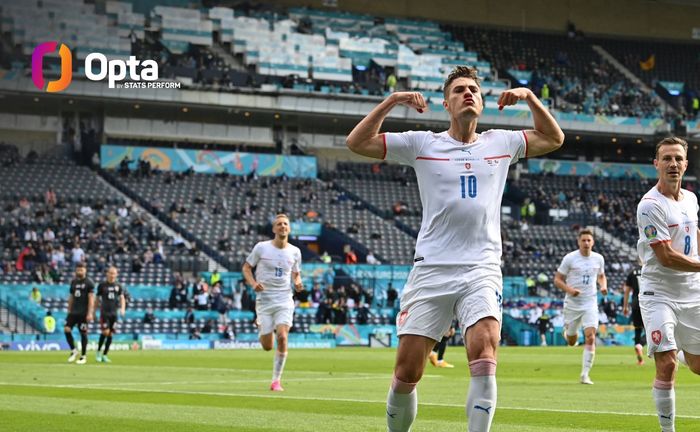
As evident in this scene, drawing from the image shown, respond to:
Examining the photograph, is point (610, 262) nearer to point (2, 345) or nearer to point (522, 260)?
point (522, 260)

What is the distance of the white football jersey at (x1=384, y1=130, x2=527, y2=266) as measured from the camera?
855 centimetres

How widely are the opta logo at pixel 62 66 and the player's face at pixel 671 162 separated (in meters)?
51.4

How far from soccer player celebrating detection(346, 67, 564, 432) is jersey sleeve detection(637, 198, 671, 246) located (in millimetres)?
2005

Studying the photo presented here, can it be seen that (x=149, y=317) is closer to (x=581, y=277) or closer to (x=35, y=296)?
(x=35, y=296)

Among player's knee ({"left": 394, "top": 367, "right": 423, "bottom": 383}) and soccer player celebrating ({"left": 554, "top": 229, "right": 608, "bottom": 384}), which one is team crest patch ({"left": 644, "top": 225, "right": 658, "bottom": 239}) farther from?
soccer player celebrating ({"left": 554, "top": 229, "right": 608, "bottom": 384})

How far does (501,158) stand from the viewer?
28.8 feet

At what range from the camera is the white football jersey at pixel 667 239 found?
10461mm

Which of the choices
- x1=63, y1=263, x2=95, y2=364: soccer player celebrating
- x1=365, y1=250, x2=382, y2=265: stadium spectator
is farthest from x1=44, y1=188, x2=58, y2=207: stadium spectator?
x1=63, y1=263, x2=95, y2=364: soccer player celebrating

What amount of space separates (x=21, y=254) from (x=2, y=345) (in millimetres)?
5957

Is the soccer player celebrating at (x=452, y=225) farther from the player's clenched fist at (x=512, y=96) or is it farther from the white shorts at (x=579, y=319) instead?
the white shorts at (x=579, y=319)

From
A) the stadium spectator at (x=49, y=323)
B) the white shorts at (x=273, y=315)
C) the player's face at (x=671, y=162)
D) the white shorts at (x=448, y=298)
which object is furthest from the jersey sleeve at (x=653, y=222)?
the stadium spectator at (x=49, y=323)

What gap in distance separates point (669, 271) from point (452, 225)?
2.99 m

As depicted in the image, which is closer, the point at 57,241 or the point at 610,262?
the point at 57,241

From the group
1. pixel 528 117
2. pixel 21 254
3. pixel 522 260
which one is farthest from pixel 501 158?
pixel 528 117
